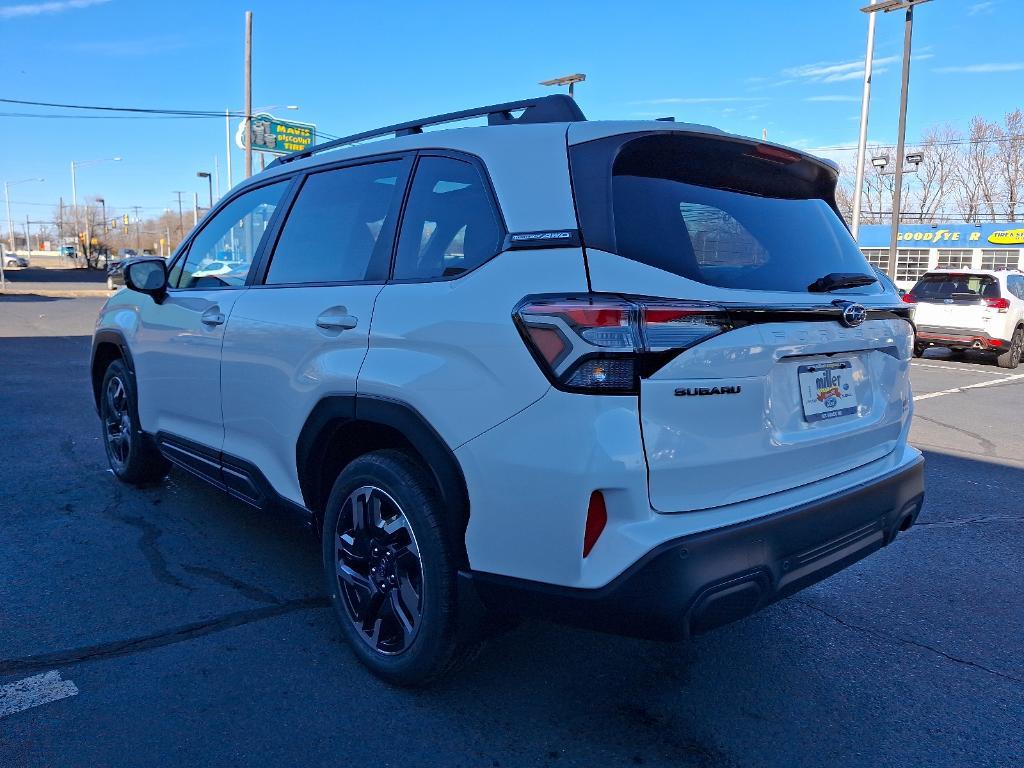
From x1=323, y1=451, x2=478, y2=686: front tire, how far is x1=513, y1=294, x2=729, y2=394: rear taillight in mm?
688

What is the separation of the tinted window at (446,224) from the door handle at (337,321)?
0.22 meters

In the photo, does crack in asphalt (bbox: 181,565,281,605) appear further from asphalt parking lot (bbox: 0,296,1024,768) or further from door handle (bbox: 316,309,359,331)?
door handle (bbox: 316,309,359,331)

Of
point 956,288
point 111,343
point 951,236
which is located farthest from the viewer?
point 951,236

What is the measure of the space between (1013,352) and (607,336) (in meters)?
14.1

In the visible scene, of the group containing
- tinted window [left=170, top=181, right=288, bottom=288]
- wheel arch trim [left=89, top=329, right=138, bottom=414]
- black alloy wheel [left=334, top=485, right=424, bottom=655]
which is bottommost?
black alloy wheel [left=334, top=485, right=424, bottom=655]

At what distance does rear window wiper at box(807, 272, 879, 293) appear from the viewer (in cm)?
264

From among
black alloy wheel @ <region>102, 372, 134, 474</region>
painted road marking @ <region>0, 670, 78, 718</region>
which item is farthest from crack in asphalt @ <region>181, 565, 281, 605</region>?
black alloy wheel @ <region>102, 372, 134, 474</region>

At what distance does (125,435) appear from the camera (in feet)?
16.2

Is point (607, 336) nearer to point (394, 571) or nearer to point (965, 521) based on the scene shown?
point (394, 571)

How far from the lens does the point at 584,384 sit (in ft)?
6.90

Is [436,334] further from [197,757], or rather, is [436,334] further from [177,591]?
[177,591]

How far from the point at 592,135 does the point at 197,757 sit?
218 cm

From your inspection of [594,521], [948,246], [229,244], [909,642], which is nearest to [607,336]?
[594,521]

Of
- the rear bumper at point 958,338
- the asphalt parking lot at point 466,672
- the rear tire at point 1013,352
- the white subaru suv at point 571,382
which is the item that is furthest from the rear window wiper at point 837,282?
the rear tire at point 1013,352
